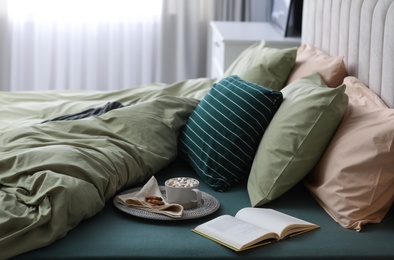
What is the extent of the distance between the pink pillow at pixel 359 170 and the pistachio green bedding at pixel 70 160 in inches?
22.0

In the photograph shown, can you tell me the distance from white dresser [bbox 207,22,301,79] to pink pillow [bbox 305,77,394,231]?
57.2 inches

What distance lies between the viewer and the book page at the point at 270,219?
1.79 m

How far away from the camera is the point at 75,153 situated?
Answer: 1976 millimetres

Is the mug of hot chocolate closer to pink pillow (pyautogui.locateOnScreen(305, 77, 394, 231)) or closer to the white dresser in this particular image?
pink pillow (pyautogui.locateOnScreen(305, 77, 394, 231))

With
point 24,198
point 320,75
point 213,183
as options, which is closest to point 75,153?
point 24,198

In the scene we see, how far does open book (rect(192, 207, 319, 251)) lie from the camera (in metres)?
1.72

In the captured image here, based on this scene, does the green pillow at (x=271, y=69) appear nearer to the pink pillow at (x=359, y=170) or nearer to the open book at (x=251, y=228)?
the pink pillow at (x=359, y=170)

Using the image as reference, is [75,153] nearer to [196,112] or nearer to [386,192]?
[196,112]

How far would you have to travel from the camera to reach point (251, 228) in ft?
5.84

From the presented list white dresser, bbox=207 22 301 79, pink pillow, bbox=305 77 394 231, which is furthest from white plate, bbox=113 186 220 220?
white dresser, bbox=207 22 301 79

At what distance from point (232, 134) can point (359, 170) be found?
1.51ft

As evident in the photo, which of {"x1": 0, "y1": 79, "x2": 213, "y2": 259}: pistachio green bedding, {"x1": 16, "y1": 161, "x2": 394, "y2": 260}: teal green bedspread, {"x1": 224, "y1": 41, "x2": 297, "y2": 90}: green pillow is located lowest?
{"x1": 16, "y1": 161, "x2": 394, "y2": 260}: teal green bedspread

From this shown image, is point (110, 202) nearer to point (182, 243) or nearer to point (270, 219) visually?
point (182, 243)

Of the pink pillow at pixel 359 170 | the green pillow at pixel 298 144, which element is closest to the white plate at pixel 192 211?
the green pillow at pixel 298 144
